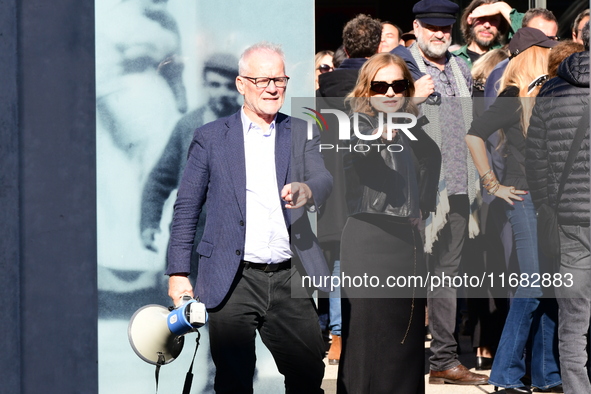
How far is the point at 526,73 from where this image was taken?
5617mm

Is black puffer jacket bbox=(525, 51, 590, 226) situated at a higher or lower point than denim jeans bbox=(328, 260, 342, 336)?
higher

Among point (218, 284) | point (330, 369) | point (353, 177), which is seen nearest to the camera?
point (218, 284)

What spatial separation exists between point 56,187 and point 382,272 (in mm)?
1802

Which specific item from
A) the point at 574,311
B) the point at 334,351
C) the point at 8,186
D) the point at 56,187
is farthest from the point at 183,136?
the point at 574,311

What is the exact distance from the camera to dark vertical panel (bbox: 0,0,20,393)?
18.1ft

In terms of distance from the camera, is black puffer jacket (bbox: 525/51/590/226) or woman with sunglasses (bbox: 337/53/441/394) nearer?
woman with sunglasses (bbox: 337/53/441/394)

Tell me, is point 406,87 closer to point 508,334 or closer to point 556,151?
point 556,151

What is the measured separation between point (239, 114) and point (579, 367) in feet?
6.88

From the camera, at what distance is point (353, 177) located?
16.5 feet

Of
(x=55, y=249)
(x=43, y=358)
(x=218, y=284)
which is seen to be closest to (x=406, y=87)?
(x=218, y=284)

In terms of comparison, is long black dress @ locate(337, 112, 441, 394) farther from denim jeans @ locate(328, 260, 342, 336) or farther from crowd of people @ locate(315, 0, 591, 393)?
denim jeans @ locate(328, 260, 342, 336)

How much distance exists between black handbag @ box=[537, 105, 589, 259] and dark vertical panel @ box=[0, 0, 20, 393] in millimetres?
2698

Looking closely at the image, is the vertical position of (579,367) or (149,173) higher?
(149,173)

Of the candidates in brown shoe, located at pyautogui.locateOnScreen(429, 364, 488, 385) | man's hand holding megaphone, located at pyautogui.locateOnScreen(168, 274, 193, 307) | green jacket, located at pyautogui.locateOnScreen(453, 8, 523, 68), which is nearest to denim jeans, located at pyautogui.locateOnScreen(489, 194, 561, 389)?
brown shoe, located at pyautogui.locateOnScreen(429, 364, 488, 385)
